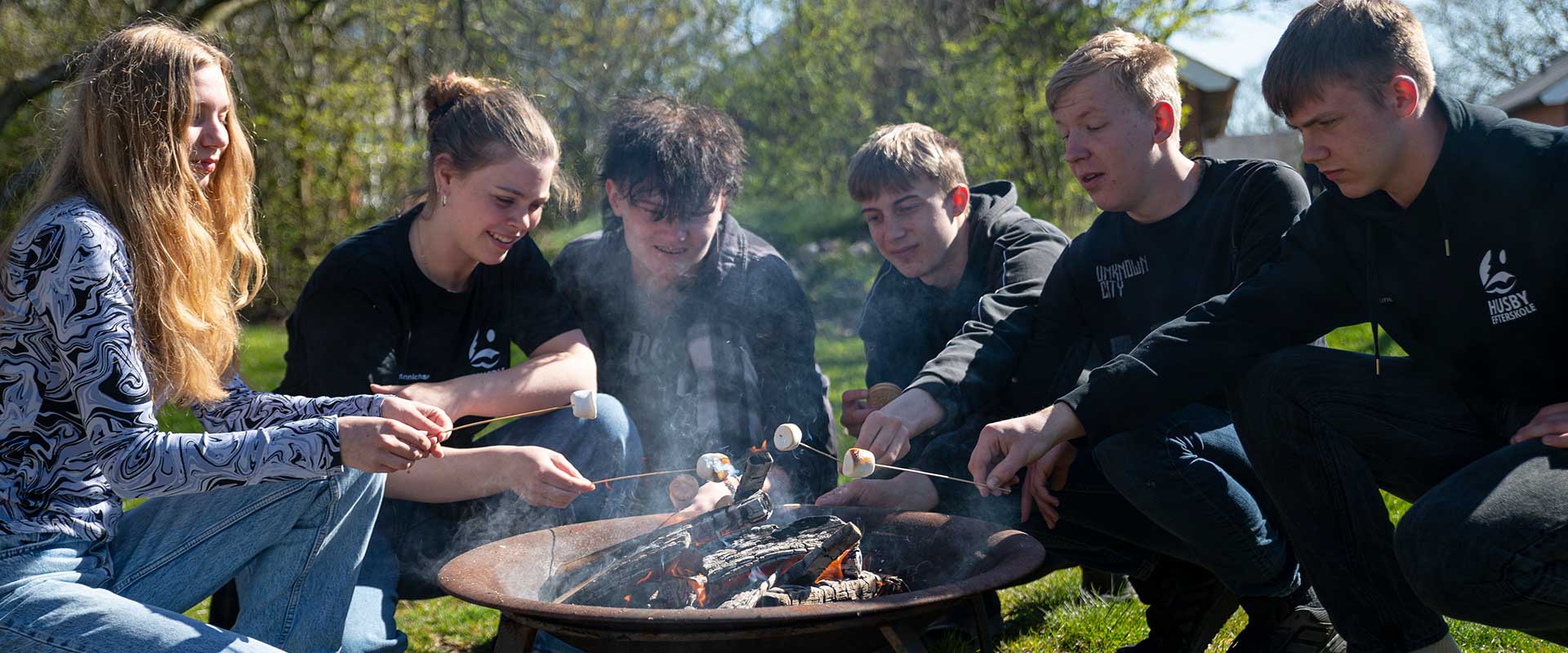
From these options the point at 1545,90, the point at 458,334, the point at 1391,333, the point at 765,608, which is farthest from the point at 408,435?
the point at 1545,90

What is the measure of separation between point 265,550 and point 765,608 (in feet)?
3.97

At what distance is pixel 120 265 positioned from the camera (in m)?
2.01

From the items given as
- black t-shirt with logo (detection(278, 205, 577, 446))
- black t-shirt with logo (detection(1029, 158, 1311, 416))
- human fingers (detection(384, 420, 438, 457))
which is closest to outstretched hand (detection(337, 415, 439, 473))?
human fingers (detection(384, 420, 438, 457))

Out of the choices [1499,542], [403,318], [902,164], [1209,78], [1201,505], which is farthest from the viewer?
[1209,78]

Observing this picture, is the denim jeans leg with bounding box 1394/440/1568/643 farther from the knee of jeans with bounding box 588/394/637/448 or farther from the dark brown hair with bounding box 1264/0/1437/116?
the knee of jeans with bounding box 588/394/637/448

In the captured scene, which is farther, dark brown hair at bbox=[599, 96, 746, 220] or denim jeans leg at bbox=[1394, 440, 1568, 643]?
dark brown hair at bbox=[599, 96, 746, 220]

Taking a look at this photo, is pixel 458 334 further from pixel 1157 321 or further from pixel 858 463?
pixel 1157 321

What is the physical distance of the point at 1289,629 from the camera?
235cm

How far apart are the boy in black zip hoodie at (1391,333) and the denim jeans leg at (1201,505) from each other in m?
0.09

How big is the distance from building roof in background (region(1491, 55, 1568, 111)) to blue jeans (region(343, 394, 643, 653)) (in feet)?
53.3

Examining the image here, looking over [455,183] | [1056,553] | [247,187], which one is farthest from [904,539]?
[247,187]

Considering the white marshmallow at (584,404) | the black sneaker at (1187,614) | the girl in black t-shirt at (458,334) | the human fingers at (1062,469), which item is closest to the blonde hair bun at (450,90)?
the girl in black t-shirt at (458,334)

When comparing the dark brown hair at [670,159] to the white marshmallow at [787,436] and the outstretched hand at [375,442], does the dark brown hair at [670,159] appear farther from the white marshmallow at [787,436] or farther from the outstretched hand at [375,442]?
the outstretched hand at [375,442]

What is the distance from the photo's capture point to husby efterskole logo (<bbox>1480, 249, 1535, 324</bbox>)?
1.98 metres
